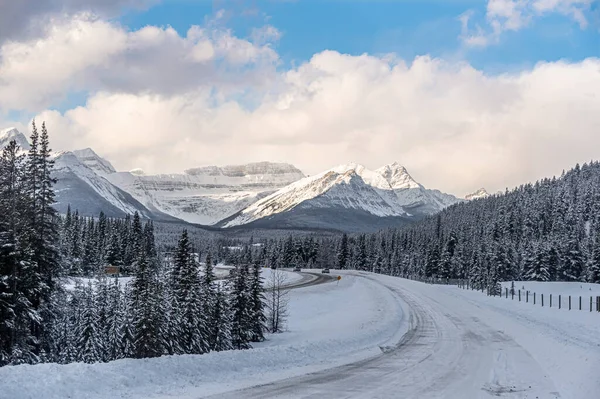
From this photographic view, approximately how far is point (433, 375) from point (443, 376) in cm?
28

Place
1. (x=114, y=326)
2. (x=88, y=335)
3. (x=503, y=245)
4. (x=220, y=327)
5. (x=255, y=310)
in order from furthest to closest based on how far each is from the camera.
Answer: (x=503, y=245) → (x=114, y=326) → (x=255, y=310) → (x=88, y=335) → (x=220, y=327)

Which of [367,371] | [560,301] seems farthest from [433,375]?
[560,301]

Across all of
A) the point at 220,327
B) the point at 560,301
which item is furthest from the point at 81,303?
the point at 560,301

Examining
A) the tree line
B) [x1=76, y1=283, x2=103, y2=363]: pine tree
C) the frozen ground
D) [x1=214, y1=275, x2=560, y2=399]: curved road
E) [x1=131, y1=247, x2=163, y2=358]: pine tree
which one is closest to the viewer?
the frozen ground

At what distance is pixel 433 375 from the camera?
1547cm

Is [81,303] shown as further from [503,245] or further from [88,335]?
[503,245]

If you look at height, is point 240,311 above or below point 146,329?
above

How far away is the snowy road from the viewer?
13.2m

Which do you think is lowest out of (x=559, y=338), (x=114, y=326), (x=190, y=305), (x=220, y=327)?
(x=114, y=326)

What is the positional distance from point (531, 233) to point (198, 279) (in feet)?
385

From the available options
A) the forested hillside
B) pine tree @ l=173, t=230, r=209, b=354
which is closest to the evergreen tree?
the forested hillside

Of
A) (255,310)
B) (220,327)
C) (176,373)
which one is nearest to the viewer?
(176,373)

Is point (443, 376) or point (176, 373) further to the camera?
point (443, 376)

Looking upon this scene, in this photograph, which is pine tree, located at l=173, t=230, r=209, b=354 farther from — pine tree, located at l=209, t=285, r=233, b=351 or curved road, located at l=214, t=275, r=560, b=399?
curved road, located at l=214, t=275, r=560, b=399
